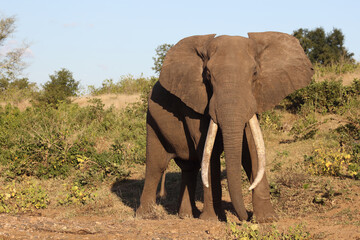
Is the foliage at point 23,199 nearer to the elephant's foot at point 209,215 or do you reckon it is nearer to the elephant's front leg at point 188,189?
the elephant's front leg at point 188,189

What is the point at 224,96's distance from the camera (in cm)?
568

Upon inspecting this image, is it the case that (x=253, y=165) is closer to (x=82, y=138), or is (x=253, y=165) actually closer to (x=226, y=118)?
(x=226, y=118)

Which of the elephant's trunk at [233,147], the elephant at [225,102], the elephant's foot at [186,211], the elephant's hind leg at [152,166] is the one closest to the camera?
the elephant's trunk at [233,147]

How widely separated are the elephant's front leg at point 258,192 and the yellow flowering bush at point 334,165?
2.38m

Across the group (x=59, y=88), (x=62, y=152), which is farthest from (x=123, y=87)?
(x=62, y=152)

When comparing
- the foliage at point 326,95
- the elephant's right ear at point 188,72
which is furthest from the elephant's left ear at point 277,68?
the foliage at point 326,95

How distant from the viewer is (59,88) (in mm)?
20219

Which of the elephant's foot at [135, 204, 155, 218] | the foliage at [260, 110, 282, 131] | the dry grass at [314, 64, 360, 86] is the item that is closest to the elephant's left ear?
the elephant's foot at [135, 204, 155, 218]

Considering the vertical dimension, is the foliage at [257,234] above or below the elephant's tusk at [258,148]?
below

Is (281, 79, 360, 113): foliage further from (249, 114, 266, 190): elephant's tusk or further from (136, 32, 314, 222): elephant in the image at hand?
(249, 114, 266, 190): elephant's tusk

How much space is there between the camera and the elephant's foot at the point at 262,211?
6.18 m

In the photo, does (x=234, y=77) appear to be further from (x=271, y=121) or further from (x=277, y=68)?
(x=271, y=121)

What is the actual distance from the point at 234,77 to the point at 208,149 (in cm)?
93

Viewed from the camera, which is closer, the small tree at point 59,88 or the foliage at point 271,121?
the foliage at point 271,121
